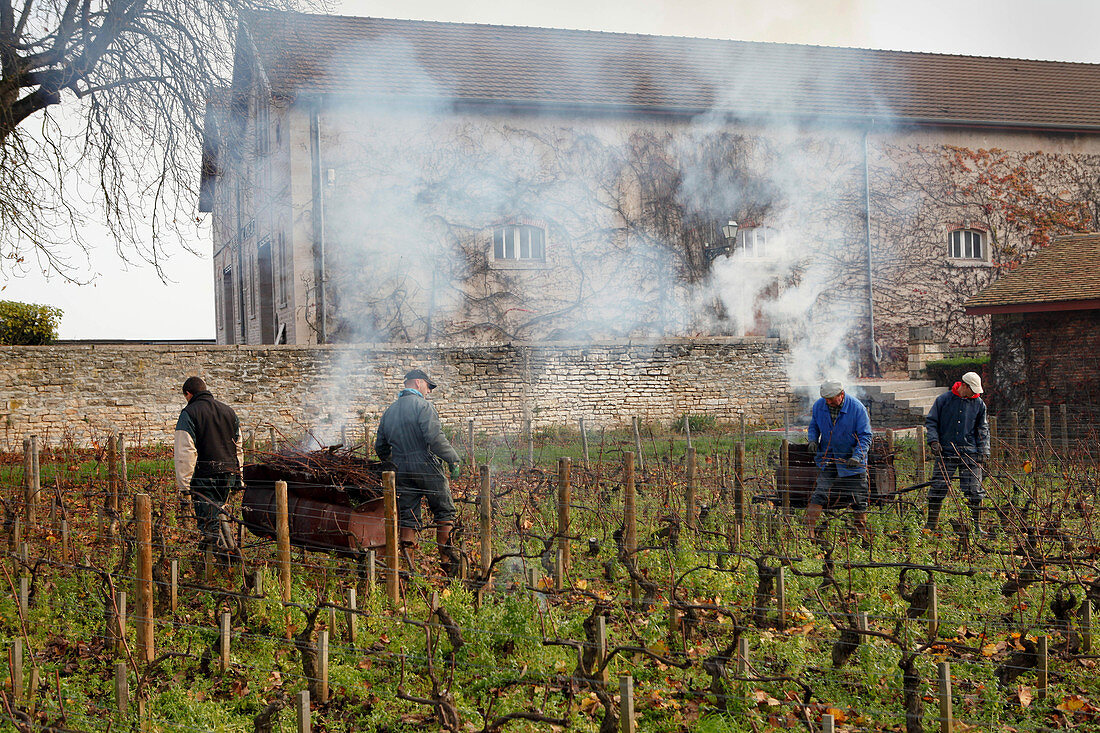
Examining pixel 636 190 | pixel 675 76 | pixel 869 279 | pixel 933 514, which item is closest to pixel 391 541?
pixel 933 514

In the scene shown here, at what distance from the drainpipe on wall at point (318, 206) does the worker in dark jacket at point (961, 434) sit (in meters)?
14.4

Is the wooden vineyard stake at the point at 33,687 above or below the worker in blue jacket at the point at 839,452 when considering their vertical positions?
below

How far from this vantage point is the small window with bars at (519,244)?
22.4 metres

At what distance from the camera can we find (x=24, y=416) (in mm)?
16906

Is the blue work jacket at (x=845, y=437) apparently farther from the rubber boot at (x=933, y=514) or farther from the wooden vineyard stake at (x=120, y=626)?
the wooden vineyard stake at (x=120, y=626)

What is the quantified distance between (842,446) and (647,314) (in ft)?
48.8

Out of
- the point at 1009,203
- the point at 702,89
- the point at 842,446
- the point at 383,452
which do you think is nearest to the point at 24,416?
the point at 383,452

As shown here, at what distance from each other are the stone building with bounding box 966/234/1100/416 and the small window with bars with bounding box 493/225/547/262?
380 inches

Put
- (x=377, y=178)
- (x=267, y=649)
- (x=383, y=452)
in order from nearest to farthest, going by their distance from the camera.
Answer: (x=267, y=649) < (x=383, y=452) < (x=377, y=178)

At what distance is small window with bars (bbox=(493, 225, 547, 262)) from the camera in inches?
883

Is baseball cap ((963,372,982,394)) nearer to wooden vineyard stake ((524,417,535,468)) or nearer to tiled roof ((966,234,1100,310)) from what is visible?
wooden vineyard stake ((524,417,535,468))

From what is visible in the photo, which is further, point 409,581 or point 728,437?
point 728,437

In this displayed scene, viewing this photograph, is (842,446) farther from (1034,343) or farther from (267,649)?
(1034,343)

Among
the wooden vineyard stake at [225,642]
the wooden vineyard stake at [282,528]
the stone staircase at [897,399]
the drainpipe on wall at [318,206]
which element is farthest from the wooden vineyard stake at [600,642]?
the drainpipe on wall at [318,206]
